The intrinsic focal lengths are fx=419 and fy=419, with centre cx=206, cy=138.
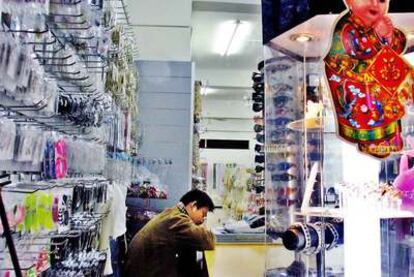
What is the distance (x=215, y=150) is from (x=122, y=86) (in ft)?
28.5

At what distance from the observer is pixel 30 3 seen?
1.33 meters

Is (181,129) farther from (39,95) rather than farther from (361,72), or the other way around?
(39,95)

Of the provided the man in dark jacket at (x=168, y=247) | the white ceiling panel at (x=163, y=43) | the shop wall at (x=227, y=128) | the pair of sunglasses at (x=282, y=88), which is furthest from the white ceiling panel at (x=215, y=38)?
the shop wall at (x=227, y=128)

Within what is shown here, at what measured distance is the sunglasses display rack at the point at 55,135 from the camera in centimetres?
132

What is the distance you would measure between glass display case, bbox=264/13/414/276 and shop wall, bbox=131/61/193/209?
198 centimetres

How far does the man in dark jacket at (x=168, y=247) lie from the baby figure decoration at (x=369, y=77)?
157cm

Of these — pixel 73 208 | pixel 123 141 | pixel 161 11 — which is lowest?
pixel 73 208

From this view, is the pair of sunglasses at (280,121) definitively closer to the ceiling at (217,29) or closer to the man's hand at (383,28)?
the man's hand at (383,28)

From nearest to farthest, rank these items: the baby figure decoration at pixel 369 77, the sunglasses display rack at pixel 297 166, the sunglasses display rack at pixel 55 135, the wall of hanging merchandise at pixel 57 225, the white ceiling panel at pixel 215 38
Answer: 1. the sunglasses display rack at pixel 55 135
2. the wall of hanging merchandise at pixel 57 225
3. the baby figure decoration at pixel 369 77
4. the sunglasses display rack at pixel 297 166
5. the white ceiling panel at pixel 215 38

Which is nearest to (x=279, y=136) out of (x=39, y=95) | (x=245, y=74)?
(x=39, y=95)

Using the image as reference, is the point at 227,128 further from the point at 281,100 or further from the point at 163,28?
the point at 281,100

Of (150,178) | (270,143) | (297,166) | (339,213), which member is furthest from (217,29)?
(339,213)

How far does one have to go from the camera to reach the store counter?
631 cm

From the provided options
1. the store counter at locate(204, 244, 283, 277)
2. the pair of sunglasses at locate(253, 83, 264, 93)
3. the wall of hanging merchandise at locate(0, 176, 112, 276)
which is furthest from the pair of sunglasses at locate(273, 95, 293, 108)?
the store counter at locate(204, 244, 283, 277)
